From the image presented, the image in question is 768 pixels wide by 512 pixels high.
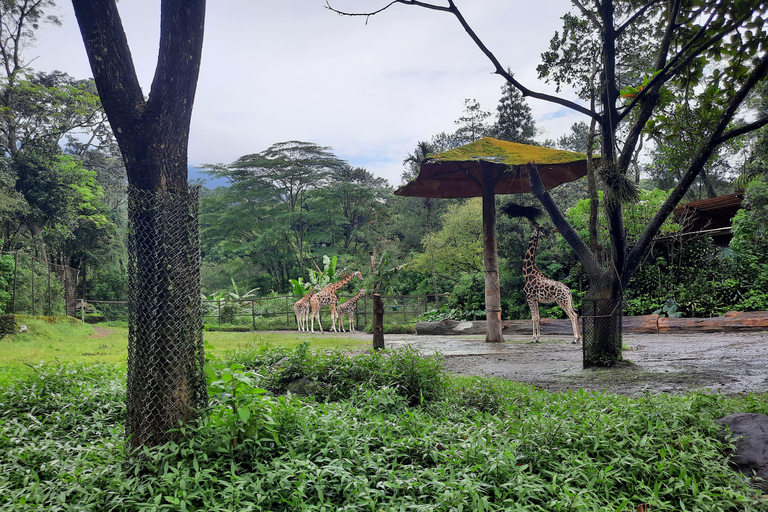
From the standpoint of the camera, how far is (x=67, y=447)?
3.55 metres

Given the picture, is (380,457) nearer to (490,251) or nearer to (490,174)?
(490,251)

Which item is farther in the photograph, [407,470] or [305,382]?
[305,382]

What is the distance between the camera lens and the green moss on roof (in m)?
8.89

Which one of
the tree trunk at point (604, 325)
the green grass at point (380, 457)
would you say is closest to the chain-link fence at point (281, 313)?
the tree trunk at point (604, 325)

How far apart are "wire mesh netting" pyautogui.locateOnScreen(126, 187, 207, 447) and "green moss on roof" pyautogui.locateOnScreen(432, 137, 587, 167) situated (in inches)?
238

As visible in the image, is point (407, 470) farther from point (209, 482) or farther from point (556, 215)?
point (556, 215)

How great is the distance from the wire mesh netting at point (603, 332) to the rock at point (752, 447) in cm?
291

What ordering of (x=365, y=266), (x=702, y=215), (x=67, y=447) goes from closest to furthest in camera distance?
(x=67, y=447) < (x=702, y=215) < (x=365, y=266)

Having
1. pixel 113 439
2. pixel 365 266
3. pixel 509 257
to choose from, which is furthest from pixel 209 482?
pixel 365 266

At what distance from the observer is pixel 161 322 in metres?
3.53

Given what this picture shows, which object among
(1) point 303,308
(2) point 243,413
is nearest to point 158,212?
(2) point 243,413

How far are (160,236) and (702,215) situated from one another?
17.9 metres

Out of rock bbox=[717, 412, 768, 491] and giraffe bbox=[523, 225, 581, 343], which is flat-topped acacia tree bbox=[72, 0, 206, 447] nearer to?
rock bbox=[717, 412, 768, 491]

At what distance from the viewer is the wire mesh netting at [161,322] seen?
11.3 ft
